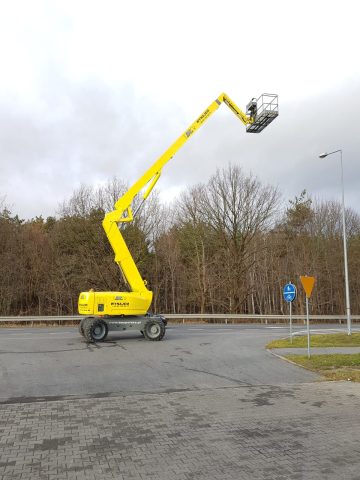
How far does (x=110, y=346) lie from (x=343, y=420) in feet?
33.0

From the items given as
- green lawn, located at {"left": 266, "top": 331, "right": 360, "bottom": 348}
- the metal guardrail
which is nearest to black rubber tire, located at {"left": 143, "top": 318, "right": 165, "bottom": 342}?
green lawn, located at {"left": 266, "top": 331, "right": 360, "bottom": 348}

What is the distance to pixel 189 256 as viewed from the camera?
42.2m

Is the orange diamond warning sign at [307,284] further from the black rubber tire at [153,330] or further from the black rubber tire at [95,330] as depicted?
the black rubber tire at [95,330]

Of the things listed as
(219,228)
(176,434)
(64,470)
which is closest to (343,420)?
(176,434)

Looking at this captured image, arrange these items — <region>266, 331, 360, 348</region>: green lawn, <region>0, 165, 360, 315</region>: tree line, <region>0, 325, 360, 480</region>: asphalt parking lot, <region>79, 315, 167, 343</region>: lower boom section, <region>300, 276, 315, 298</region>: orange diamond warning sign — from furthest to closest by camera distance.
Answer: <region>0, 165, 360, 315</region>: tree line
<region>79, 315, 167, 343</region>: lower boom section
<region>266, 331, 360, 348</region>: green lawn
<region>300, 276, 315, 298</region>: orange diamond warning sign
<region>0, 325, 360, 480</region>: asphalt parking lot

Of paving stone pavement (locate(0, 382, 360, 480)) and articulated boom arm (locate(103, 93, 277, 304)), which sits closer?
paving stone pavement (locate(0, 382, 360, 480))

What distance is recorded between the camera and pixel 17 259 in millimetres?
37125

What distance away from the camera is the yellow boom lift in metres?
16.8

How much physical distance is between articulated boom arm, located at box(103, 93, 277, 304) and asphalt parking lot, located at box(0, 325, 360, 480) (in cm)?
555

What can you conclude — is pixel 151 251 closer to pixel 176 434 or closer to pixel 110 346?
pixel 110 346

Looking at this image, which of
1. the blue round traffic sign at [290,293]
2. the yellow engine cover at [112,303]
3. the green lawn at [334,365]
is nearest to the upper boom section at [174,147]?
the yellow engine cover at [112,303]

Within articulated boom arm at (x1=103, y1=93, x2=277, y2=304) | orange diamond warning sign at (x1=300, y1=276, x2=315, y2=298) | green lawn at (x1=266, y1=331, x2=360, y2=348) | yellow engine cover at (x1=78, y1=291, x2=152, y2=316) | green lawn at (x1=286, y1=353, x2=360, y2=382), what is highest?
articulated boom arm at (x1=103, y1=93, x2=277, y2=304)

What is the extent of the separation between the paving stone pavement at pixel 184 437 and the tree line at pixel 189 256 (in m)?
25.2

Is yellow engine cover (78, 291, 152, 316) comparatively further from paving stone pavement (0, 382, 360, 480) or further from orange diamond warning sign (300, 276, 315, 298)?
paving stone pavement (0, 382, 360, 480)
